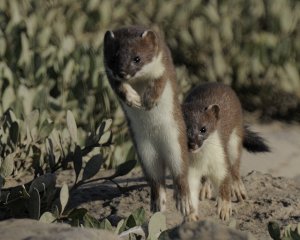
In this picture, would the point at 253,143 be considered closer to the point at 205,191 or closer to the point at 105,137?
Result: the point at 205,191

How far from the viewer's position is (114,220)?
671 cm

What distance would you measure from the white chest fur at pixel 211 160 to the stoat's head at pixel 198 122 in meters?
0.07

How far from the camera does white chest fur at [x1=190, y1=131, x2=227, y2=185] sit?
269 inches

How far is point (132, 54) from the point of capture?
598cm

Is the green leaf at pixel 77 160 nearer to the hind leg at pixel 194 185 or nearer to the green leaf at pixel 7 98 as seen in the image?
the hind leg at pixel 194 185

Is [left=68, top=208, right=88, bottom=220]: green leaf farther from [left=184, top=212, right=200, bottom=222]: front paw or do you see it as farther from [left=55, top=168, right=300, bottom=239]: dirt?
[left=184, top=212, right=200, bottom=222]: front paw

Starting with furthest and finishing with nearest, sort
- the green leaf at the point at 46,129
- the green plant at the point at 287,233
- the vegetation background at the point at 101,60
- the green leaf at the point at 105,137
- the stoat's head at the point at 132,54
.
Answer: the vegetation background at the point at 101,60
the green leaf at the point at 46,129
the green leaf at the point at 105,137
the stoat's head at the point at 132,54
the green plant at the point at 287,233

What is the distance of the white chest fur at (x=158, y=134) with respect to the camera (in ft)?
20.7


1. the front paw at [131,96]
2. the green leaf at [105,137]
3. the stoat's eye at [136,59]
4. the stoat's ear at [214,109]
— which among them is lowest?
the green leaf at [105,137]

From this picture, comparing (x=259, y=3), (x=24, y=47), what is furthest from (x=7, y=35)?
(x=259, y=3)

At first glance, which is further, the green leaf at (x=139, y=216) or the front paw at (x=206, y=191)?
the front paw at (x=206, y=191)

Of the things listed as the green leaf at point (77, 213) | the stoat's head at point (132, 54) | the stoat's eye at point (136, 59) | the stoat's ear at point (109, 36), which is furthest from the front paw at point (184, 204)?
the stoat's ear at point (109, 36)

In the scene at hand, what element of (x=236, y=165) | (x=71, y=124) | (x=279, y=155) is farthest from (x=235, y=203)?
(x=279, y=155)

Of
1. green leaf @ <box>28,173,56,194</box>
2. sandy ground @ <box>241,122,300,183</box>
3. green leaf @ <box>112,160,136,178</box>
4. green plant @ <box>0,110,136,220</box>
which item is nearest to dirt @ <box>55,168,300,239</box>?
green plant @ <box>0,110,136,220</box>
